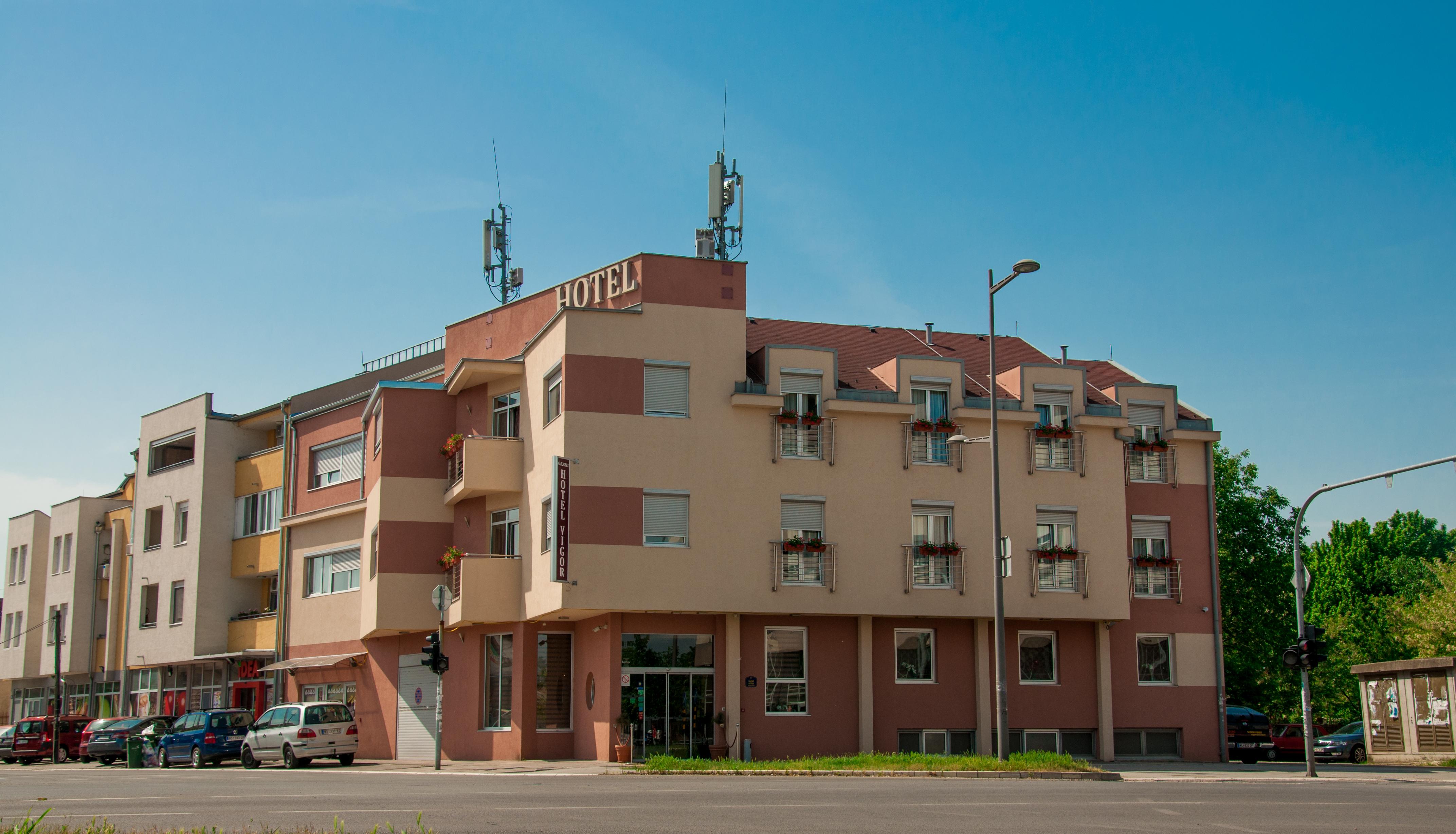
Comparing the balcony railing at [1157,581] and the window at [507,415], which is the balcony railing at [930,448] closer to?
the balcony railing at [1157,581]

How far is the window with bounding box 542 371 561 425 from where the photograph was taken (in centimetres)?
3148

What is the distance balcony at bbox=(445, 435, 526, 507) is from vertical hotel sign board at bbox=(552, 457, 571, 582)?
3724 millimetres

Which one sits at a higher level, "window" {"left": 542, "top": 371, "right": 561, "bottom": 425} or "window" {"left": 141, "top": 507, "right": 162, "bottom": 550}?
"window" {"left": 542, "top": 371, "right": 561, "bottom": 425}

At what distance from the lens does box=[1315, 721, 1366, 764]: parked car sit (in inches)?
1515

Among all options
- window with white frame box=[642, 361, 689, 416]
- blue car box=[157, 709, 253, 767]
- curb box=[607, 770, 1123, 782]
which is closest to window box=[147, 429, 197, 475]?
blue car box=[157, 709, 253, 767]

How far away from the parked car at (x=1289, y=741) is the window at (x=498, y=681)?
78.1 feet

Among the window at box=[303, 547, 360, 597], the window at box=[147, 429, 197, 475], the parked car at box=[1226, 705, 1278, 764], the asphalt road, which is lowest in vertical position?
the parked car at box=[1226, 705, 1278, 764]

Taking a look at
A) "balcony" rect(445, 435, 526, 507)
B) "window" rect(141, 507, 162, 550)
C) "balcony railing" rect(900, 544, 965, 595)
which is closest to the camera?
"balcony railing" rect(900, 544, 965, 595)

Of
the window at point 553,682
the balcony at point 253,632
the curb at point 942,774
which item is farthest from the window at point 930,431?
the balcony at point 253,632

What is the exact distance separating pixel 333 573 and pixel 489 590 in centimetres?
998

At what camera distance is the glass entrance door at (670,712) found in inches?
1185

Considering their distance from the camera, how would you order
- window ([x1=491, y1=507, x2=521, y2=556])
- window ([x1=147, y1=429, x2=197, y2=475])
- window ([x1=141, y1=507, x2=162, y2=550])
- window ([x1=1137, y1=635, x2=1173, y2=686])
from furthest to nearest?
window ([x1=141, y1=507, x2=162, y2=550]), window ([x1=147, y1=429, x2=197, y2=475]), window ([x1=1137, y1=635, x2=1173, y2=686]), window ([x1=491, y1=507, x2=521, y2=556])

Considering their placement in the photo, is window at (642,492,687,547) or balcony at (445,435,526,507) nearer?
window at (642,492,687,547)

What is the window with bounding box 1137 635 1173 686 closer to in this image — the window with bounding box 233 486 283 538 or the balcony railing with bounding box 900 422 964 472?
the balcony railing with bounding box 900 422 964 472
